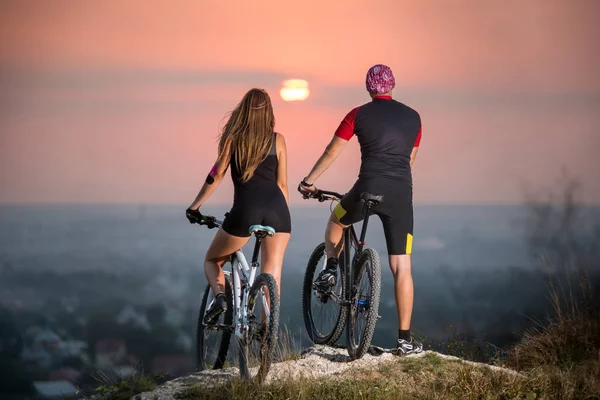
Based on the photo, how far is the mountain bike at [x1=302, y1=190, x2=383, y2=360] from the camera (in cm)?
800

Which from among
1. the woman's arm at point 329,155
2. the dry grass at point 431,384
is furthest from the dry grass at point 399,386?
the woman's arm at point 329,155

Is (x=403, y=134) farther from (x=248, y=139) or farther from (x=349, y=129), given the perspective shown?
(x=248, y=139)

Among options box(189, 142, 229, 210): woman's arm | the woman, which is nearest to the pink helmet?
the woman

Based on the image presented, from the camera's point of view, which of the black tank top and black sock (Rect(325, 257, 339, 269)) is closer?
the black tank top

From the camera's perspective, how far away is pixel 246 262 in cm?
773

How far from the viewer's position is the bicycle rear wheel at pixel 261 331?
7191 millimetres

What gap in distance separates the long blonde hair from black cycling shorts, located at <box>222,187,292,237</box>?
0.19m

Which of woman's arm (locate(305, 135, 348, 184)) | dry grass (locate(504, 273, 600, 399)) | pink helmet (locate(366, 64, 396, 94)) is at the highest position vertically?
pink helmet (locate(366, 64, 396, 94))

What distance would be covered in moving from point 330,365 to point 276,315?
1371mm


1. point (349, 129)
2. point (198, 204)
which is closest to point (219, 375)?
point (198, 204)

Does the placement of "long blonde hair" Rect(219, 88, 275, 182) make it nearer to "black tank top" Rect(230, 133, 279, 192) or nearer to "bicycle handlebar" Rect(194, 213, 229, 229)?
"black tank top" Rect(230, 133, 279, 192)

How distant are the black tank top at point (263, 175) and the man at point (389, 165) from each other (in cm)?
108

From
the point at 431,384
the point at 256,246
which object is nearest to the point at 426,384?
the point at 431,384

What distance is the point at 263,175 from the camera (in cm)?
739
